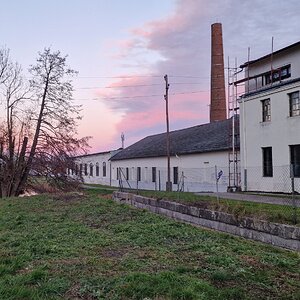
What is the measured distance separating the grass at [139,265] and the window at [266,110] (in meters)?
15.1

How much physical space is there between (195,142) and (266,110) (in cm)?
1071

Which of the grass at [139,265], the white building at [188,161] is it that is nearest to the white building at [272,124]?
the white building at [188,161]

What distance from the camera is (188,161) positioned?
33.1m

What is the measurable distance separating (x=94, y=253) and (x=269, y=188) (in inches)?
683

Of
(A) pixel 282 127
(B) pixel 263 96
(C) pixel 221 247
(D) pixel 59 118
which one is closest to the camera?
(C) pixel 221 247

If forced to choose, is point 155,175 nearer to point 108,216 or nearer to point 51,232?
point 108,216

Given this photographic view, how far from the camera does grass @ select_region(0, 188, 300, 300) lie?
15.9 feet

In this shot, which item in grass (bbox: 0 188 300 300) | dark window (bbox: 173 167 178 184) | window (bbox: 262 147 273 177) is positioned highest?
window (bbox: 262 147 273 177)

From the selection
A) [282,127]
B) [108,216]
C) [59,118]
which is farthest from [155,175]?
[108,216]

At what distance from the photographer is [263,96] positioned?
2381 centimetres

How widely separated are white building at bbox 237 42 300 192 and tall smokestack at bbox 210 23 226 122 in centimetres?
1493

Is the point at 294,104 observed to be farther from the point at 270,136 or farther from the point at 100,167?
the point at 100,167

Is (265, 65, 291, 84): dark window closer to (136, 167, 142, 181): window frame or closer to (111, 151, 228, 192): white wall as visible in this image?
(111, 151, 228, 192): white wall

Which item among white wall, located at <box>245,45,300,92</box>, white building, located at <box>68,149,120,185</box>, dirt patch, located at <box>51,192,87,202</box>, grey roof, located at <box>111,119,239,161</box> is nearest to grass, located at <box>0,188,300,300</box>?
dirt patch, located at <box>51,192,87,202</box>
